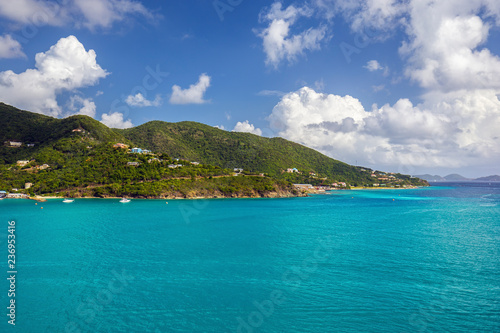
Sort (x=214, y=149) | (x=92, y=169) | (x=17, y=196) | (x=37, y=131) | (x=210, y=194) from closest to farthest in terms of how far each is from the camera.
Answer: (x=17, y=196)
(x=92, y=169)
(x=210, y=194)
(x=37, y=131)
(x=214, y=149)

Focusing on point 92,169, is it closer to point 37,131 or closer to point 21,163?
point 21,163

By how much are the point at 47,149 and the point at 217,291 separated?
Result: 382 feet

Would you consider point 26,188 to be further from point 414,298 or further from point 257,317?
point 414,298

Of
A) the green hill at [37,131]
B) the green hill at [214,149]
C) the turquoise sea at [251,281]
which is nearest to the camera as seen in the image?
the turquoise sea at [251,281]

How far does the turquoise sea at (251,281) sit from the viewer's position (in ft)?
49.3

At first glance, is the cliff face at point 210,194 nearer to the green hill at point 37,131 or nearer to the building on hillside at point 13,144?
the green hill at point 37,131

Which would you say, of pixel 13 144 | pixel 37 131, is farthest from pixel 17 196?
pixel 37 131

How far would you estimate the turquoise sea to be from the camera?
15.0 meters

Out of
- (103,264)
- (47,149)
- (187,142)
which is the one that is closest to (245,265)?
(103,264)

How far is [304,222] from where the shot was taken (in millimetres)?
47000

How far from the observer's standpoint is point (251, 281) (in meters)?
20.4

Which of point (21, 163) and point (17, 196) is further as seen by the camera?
point (21, 163)

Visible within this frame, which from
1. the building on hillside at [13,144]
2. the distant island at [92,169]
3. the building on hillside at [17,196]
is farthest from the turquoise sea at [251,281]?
the building on hillside at [13,144]

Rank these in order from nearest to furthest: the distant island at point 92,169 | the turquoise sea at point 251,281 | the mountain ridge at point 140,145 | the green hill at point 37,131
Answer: the turquoise sea at point 251,281
the distant island at point 92,169
the mountain ridge at point 140,145
the green hill at point 37,131
